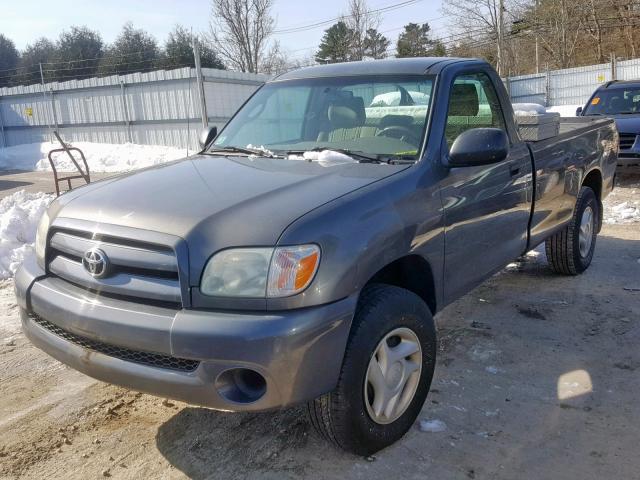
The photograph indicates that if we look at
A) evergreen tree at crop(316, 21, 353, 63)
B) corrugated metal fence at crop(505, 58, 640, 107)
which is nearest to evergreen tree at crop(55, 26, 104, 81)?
A: evergreen tree at crop(316, 21, 353, 63)

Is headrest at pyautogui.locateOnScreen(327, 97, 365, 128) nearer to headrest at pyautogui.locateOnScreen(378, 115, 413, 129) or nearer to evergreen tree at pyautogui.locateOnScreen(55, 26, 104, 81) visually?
headrest at pyautogui.locateOnScreen(378, 115, 413, 129)

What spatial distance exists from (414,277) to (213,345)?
1.31 meters

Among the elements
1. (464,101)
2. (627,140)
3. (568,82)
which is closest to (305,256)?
(464,101)

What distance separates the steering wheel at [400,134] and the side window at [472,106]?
8.4 inches

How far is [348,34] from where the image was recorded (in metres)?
42.1

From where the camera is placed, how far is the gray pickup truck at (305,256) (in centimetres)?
234

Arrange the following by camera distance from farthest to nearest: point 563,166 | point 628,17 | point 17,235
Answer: point 628,17 → point 17,235 → point 563,166

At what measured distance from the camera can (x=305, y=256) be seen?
2.36 metres

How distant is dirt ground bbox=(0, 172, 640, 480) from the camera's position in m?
2.76

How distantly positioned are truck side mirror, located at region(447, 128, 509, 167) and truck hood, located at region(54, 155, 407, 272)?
34 centimetres

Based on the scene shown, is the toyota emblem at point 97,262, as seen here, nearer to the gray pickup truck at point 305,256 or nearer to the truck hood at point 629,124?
the gray pickup truck at point 305,256

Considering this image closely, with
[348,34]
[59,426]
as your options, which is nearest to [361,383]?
[59,426]

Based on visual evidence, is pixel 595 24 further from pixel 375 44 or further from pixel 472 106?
pixel 472 106

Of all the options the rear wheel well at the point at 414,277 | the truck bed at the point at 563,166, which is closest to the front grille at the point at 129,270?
the rear wheel well at the point at 414,277
